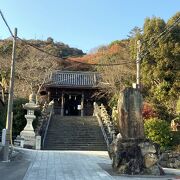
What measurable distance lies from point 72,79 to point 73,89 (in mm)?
1568

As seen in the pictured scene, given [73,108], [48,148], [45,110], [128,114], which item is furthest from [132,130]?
[73,108]

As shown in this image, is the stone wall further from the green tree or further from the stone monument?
the green tree

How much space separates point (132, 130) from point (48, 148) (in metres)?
14.6

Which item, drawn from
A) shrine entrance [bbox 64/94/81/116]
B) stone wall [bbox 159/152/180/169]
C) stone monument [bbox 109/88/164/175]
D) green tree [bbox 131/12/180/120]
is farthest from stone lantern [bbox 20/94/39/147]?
shrine entrance [bbox 64/94/81/116]

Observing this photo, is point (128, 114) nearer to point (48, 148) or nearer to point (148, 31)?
point (48, 148)

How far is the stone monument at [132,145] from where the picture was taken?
15.6 meters

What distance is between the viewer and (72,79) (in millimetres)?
51594

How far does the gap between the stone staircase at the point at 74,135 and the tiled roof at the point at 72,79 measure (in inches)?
386

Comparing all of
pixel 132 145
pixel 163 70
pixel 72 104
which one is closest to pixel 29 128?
pixel 163 70

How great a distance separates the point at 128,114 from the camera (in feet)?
54.3

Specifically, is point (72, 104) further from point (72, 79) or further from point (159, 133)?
point (159, 133)

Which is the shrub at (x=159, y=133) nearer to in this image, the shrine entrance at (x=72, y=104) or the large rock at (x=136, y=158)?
the large rock at (x=136, y=158)

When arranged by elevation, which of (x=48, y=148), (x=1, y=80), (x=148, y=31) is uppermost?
(x=148, y=31)

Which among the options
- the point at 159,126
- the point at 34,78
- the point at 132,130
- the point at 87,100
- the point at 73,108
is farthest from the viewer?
the point at 73,108
